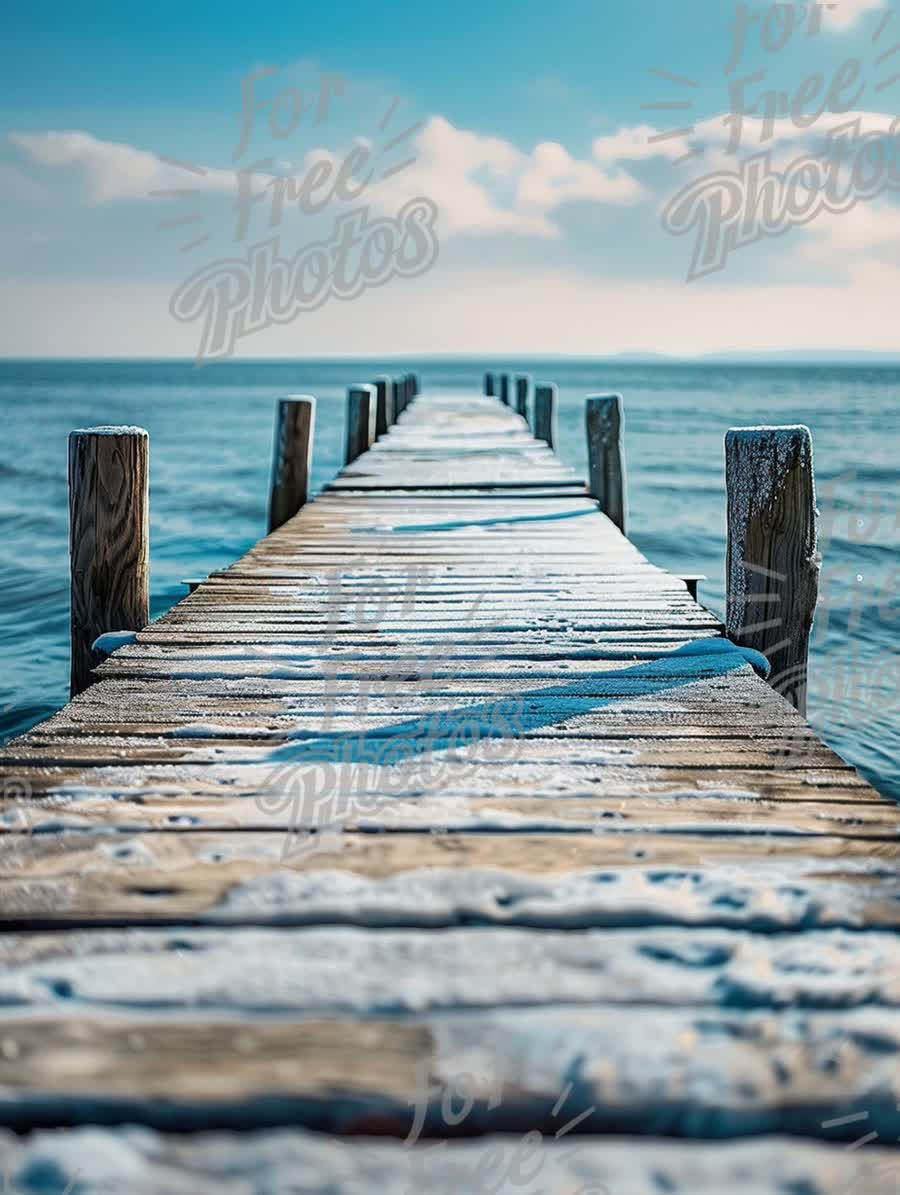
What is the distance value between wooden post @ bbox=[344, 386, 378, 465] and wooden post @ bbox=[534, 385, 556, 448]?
2.79 m

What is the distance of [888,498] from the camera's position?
19.4 metres

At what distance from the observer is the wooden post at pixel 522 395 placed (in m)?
17.5

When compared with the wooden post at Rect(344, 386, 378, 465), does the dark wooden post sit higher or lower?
lower

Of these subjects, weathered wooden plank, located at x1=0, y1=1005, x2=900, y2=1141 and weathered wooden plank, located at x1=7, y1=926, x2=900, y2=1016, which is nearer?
weathered wooden plank, located at x1=0, y1=1005, x2=900, y2=1141

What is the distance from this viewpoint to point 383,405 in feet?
48.6

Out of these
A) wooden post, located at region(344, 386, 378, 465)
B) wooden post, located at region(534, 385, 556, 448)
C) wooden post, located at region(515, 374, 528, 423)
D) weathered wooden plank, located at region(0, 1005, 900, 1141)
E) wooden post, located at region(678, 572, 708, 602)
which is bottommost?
weathered wooden plank, located at region(0, 1005, 900, 1141)

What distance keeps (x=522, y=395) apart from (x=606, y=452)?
10176 millimetres

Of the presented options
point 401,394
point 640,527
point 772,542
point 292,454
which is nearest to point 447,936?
point 772,542

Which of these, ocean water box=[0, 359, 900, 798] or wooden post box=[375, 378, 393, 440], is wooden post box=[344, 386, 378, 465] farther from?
wooden post box=[375, 378, 393, 440]

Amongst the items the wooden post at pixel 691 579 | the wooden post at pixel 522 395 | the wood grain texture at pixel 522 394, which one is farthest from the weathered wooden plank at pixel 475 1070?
the wooden post at pixel 522 395

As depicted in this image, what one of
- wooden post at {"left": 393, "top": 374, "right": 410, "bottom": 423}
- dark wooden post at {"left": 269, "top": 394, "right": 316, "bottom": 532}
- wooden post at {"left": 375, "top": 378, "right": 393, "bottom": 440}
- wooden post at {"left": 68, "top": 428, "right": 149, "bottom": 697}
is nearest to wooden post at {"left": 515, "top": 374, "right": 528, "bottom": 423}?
wooden post at {"left": 393, "top": 374, "right": 410, "bottom": 423}

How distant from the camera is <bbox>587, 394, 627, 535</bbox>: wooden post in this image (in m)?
8.05

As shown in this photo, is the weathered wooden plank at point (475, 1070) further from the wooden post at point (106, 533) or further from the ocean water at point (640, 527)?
the ocean water at point (640, 527)

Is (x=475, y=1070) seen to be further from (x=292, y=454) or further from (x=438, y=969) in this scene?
(x=292, y=454)
